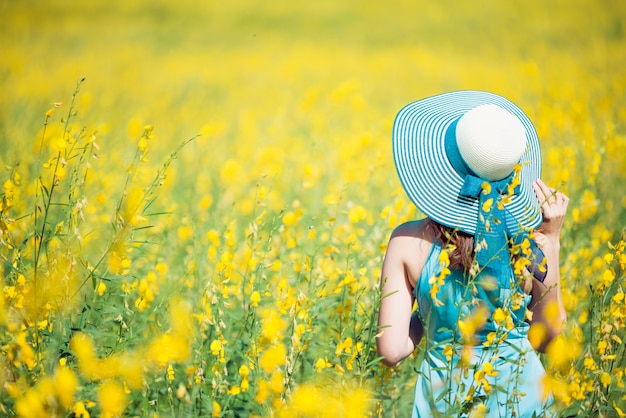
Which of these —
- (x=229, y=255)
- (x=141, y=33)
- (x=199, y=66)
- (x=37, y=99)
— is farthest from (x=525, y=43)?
(x=229, y=255)

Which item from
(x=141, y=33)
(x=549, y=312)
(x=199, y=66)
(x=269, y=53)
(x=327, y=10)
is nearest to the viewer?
(x=549, y=312)

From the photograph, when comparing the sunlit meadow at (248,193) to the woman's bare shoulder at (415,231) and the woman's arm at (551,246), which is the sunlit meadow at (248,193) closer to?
the woman's arm at (551,246)

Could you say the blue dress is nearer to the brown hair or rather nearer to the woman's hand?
the brown hair

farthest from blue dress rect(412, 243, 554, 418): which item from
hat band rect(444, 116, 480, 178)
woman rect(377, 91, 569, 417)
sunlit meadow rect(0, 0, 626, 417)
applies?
hat band rect(444, 116, 480, 178)

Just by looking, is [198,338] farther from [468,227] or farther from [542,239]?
[542,239]

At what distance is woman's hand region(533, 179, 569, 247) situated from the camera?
1.84 meters

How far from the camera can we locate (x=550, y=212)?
1.84 m

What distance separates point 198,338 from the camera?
7.44ft

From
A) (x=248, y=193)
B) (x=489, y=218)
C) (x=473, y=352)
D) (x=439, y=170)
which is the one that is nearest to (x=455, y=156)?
(x=439, y=170)

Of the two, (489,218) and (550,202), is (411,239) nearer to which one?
(489,218)

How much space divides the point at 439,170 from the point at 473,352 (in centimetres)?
52

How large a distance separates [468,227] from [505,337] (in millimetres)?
302

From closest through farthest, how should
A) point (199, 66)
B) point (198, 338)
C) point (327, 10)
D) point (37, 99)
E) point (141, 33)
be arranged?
point (198, 338)
point (37, 99)
point (199, 66)
point (141, 33)
point (327, 10)

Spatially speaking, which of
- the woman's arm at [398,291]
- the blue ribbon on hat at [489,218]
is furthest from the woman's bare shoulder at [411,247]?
the blue ribbon on hat at [489,218]
